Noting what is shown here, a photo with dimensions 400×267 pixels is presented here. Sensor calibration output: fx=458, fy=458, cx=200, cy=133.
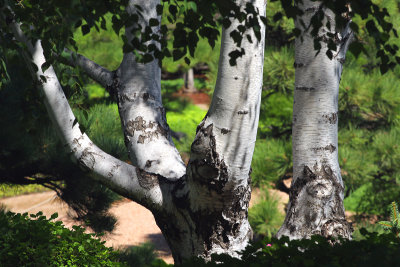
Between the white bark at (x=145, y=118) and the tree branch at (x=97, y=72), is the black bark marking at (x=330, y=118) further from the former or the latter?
the tree branch at (x=97, y=72)

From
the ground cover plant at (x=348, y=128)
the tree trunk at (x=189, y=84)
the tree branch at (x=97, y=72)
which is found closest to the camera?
the tree branch at (x=97, y=72)

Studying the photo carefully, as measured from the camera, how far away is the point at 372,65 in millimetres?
6914

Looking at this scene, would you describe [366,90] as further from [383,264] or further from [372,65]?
[383,264]

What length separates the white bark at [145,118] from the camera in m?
2.74

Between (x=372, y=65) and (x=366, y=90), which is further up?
(x=372, y=65)

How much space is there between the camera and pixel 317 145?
101 inches

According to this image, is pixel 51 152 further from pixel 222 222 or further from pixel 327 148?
pixel 327 148

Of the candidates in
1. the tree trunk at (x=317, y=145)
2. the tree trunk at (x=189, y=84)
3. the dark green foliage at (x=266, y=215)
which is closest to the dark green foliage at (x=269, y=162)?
the dark green foliage at (x=266, y=215)

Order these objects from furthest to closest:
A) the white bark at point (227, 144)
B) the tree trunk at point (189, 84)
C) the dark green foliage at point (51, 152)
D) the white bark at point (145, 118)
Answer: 1. the tree trunk at point (189, 84)
2. the dark green foliage at point (51, 152)
3. the white bark at point (145, 118)
4. the white bark at point (227, 144)

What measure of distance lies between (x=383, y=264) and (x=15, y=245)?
2627 millimetres

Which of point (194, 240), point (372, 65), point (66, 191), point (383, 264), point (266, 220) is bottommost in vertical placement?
point (266, 220)

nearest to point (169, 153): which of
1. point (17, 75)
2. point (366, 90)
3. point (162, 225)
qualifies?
point (162, 225)

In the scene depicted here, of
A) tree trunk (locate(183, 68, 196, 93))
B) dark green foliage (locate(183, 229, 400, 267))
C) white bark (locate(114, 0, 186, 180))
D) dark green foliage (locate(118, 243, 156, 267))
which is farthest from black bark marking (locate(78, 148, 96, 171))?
tree trunk (locate(183, 68, 196, 93))

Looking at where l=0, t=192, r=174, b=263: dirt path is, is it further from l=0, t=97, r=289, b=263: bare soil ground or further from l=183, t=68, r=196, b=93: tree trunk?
l=183, t=68, r=196, b=93: tree trunk
